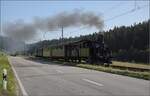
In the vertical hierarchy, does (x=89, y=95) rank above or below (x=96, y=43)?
below

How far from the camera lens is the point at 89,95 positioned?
13.5 m

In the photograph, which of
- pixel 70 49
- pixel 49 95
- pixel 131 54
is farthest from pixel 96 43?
pixel 131 54

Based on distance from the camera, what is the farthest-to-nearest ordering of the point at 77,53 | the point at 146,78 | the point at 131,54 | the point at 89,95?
the point at 131,54 → the point at 77,53 → the point at 146,78 → the point at 89,95

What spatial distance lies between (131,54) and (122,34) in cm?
2759

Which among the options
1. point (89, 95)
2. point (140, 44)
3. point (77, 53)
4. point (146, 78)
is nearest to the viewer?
point (89, 95)

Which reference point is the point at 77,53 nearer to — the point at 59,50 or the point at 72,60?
the point at 72,60

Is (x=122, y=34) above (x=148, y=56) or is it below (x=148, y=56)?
above

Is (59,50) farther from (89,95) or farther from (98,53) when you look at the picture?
(89,95)

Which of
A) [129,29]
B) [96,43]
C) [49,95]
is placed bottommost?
[49,95]

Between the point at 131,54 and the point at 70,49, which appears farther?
the point at 131,54

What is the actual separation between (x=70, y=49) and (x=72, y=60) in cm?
209

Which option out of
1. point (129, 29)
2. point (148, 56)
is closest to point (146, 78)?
point (148, 56)

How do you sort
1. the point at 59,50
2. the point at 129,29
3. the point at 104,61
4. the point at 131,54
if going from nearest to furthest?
the point at 104,61
the point at 59,50
the point at 131,54
the point at 129,29

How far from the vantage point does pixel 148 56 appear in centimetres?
8594
